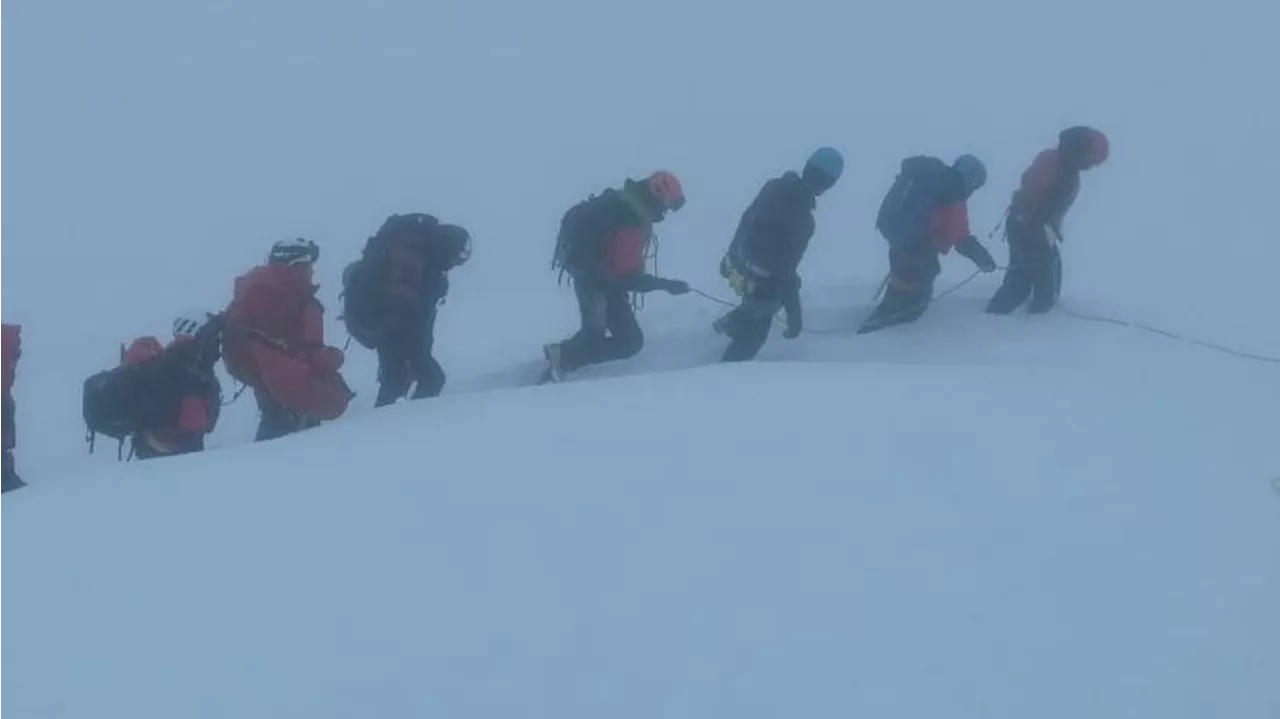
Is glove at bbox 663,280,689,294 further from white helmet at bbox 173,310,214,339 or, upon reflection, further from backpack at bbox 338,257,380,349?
white helmet at bbox 173,310,214,339

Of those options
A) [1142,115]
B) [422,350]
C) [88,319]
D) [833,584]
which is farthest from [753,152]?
[833,584]

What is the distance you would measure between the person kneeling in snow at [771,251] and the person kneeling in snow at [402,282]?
6.64 feet

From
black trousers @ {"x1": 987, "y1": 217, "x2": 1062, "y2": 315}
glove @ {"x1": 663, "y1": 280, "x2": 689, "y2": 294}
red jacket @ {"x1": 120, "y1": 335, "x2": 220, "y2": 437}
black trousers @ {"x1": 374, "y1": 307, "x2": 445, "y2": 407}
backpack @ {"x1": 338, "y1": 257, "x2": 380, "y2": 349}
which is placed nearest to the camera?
red jacket @ {"x1": 120, "y1": 335, "x2": 220, "y2": 437}

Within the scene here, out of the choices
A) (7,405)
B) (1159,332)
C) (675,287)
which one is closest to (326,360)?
(7,405)

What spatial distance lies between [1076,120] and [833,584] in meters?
50.7

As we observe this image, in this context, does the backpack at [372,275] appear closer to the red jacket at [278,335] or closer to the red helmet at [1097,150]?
the red jacket at [278,335]

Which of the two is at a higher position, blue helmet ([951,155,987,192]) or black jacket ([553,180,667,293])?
blue helmet ([951,155,987,192])

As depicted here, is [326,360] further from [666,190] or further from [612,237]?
[666,190]

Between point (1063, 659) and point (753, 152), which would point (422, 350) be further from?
point (753, 152)

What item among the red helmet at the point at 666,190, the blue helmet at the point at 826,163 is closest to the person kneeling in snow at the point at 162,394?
the red helmet at the point at 666,190

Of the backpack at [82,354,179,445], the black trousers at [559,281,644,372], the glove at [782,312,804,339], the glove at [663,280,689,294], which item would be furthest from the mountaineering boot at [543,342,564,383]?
the backpack at [82,354,179,445]

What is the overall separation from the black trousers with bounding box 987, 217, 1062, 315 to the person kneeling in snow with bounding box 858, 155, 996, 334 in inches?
24.4

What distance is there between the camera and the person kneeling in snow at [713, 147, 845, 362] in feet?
27.9

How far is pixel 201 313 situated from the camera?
7320 mm
